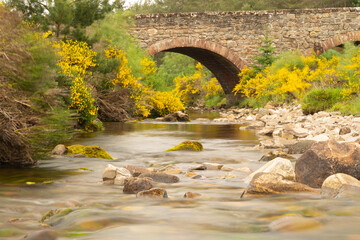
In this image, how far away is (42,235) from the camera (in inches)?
95.8

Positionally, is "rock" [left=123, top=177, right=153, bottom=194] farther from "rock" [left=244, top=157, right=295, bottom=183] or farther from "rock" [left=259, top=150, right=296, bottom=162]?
"rock" [left=259, top=150, right=296, bottom=162]

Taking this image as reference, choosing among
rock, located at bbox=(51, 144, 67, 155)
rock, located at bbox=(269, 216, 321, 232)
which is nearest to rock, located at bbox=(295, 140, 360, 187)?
rock, located at bbox=(269, 216, 321, 232)

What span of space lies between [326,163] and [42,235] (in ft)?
8.53

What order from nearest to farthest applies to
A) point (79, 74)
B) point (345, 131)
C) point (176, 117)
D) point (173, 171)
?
point (173, 171) → point (345, 131) → point (79, 74) → point (176, 117)

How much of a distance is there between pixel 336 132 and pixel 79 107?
513cm

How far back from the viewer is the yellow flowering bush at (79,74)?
386 inches

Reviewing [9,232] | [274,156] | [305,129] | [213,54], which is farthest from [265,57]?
[9,232]

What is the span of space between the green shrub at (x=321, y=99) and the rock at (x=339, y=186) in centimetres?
957

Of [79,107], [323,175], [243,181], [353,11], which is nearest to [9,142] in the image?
[243,181]

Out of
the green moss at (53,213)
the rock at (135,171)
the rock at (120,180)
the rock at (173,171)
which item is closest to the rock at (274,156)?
the rock at (173,171)

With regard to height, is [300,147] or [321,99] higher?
[321,99]

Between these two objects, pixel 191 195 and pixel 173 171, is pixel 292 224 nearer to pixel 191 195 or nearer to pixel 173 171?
pixel 191 195

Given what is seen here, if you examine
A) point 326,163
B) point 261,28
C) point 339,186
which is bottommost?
point 339,186

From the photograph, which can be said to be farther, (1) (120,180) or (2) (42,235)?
(1) (120,180)
